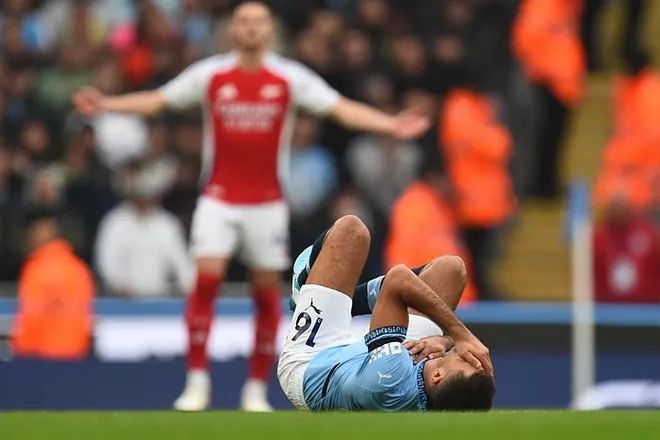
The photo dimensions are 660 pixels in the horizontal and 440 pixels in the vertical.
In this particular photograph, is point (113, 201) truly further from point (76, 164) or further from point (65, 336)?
point (65, 336)

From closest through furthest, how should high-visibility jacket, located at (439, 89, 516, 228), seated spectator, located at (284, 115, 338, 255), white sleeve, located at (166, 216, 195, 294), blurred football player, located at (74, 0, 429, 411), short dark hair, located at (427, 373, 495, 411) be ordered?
short dark hair, located at (427, 373, 495, 411) < blurred football player, located at (74, 0, 429, 411) < white sleeve, located at (166, 216, 195, 294) < seated spectator, located at (284, 115, 338, 255) < high-visibility jacket, located at (439, 89, 516, 228)

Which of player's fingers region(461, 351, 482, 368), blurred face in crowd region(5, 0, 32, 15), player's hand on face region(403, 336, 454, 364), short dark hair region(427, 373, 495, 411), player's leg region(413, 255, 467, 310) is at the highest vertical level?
blurred face in crowd region(5, 0, 32, 15)

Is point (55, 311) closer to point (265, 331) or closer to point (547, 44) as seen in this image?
point (265, 331)

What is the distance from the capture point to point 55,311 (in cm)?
1497

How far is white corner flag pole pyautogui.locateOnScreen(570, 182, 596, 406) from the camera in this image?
15.0 m

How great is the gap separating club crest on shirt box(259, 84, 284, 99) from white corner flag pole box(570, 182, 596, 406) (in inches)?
144

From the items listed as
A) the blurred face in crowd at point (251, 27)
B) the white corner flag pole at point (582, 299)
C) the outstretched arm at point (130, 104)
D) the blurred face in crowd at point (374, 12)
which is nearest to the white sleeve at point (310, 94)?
the blurred face in crowd at point (251, 27)

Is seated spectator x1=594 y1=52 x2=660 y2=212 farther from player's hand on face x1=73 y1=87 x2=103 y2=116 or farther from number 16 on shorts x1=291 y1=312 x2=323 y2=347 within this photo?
number 16 on shorts x1=291 y1=312 x2=323 y2=347

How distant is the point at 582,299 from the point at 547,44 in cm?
369

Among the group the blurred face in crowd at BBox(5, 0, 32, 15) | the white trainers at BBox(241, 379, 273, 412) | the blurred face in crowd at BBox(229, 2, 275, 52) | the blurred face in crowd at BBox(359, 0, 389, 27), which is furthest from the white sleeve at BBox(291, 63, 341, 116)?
the blurred face in crowd at BBox(5, 0, 32, 15)

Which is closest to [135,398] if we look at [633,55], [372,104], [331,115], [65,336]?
[65,336]

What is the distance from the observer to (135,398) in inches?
573

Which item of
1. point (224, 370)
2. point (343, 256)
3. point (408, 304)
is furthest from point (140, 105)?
point (408, 304)

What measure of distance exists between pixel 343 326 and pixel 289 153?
24.9ft
